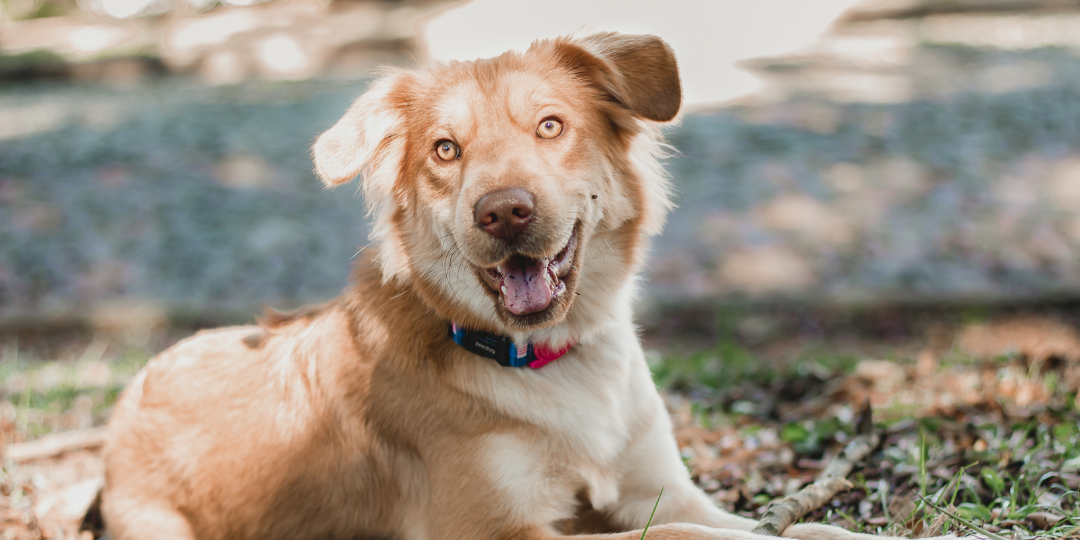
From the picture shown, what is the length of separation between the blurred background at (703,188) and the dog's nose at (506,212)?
1.78 metres

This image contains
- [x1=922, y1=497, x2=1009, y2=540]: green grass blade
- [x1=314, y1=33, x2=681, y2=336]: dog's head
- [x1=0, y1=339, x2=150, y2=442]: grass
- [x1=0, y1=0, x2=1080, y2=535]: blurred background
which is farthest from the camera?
[x1=0, y1=0, x2=1080, y2=535]: blurred background

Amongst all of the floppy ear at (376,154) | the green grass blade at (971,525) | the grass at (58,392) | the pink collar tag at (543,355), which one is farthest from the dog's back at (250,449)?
the grass at (58,392)

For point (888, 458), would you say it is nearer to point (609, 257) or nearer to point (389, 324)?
point (609, 257)

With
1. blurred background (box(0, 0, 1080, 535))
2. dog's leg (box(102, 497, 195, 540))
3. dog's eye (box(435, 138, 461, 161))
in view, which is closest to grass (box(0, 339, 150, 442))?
blurred background (box(0, 0, 1080, 535))

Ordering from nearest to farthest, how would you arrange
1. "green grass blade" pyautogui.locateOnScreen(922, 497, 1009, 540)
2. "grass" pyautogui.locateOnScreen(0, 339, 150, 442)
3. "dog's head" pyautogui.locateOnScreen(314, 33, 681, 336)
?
"green grass blade" pyautogui.locateOnScreen(922, 497, 1009, 540) → "dog's head" pyautogui.locateOnScreen(314, 33, 681, 336) → "grass" pyautogui.locateOnScreen(0, 339, 150, 442)

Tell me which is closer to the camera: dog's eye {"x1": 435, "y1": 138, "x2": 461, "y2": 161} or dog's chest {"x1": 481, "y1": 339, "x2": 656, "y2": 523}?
dog's chest {"x1": 481, "y1": 339, "x2": 656, "y2": 523}

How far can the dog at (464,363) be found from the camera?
2.63 metres

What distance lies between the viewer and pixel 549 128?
2822mm

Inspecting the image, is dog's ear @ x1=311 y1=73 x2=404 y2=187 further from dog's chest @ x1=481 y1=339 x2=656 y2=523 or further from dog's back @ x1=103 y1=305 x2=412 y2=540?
dog's chest @ x1=481 y1=339 x2=656 y2=523

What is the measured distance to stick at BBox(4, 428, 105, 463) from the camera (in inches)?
164

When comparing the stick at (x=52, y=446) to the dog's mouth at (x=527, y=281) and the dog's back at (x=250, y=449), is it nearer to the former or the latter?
the dog's back at (x=250, y=449)

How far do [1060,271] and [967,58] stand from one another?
19.1ft

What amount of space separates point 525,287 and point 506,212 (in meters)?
0.30

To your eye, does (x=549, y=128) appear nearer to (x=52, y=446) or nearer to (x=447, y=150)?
(x=447, y=150)
